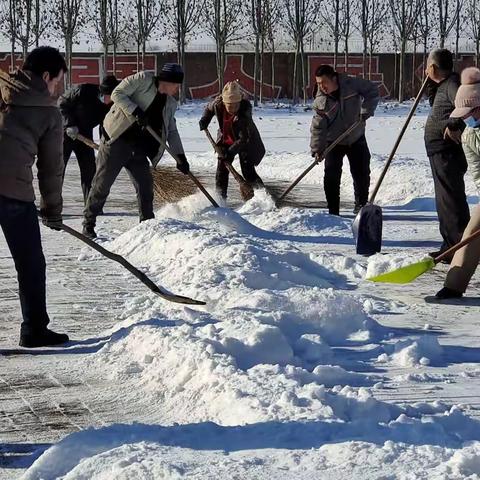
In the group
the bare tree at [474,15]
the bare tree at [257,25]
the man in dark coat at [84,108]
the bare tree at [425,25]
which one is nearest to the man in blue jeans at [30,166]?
the man in dark coat at [84,108]

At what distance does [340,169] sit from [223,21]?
1431 inches

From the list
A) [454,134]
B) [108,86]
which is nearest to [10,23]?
[108,86]

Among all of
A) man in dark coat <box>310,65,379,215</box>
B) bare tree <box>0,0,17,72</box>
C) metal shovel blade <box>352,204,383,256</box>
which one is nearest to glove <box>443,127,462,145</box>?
metal shovel blade <box>352,204,383,256</box>

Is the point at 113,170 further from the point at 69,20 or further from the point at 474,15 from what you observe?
the point at 474,15

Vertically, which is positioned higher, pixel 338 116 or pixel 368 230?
pixel 338 116

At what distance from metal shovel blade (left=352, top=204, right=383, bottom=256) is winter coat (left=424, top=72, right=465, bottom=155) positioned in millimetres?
662

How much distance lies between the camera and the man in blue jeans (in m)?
5.71

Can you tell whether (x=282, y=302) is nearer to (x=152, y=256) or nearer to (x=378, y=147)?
(x=152, y=256)

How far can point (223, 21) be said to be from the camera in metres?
46.2

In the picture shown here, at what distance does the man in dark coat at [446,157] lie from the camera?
811cm

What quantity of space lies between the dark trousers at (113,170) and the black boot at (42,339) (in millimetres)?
3745

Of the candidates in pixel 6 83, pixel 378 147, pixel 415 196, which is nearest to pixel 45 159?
pixel 6 83

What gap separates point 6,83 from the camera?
5730 mm

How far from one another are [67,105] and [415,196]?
4.01 m
